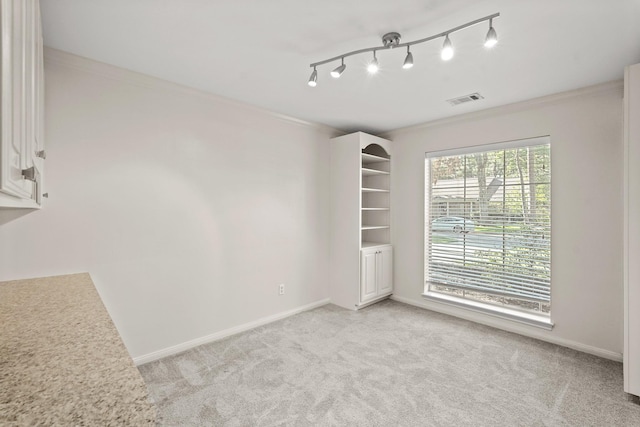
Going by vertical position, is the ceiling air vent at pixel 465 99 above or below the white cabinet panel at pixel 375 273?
above

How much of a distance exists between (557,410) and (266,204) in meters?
3.14

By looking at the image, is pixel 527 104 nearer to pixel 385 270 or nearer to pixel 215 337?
pixel 385 270

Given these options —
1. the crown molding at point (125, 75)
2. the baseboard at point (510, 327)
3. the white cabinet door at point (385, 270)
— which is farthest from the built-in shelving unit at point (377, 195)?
the crown molding at point (125, 75)

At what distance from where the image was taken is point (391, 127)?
4316mm

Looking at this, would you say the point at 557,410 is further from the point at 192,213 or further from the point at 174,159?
the point at 174,159

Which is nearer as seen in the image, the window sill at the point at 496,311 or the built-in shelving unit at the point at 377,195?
the window sill at the point at 496,311

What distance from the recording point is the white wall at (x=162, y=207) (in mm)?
2289

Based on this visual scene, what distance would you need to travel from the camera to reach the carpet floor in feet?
6.64

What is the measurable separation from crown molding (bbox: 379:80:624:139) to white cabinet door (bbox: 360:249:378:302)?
185cm

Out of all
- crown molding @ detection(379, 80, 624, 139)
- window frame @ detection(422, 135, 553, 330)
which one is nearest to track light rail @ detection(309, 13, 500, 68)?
crown molding @ detection(379, 80, 624, 139)

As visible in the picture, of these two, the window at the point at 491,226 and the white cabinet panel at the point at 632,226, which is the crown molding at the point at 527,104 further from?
the white cabinet panel at the point at 632,226

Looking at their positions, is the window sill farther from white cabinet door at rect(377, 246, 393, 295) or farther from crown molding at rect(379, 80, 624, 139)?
crown molding at rect(379, 80, 624, 139)

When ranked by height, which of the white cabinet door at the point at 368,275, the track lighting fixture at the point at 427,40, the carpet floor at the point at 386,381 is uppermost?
the track lighting fixture at the point at 427,40

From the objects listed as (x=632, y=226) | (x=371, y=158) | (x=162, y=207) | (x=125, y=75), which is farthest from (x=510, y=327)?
(x=125, y=75)
